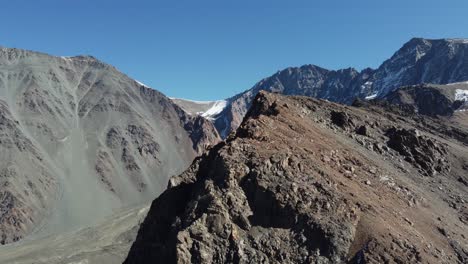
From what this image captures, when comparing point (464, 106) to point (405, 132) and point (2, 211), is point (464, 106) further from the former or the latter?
point (2, 211)

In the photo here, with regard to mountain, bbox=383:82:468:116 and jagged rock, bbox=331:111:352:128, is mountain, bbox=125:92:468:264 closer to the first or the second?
jagged rock, bbox=331:111:352:128

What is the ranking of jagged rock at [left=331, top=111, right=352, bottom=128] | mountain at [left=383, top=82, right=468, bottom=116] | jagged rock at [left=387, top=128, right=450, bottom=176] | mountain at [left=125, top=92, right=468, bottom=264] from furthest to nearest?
1. mountain at [left=383, top=82, right=468, bottom=116]
2. jagged rock at [left=331, top=111, right=352, bottom=128]
3. jagged rock at [left=387, top=128, right=450, bottom=176]
4. mountain at [left=125, top=92, right=468, bottom=264]

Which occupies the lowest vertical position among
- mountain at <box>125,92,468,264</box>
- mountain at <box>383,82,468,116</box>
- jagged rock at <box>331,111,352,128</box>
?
mountain at <box>125,92,468,264</box>

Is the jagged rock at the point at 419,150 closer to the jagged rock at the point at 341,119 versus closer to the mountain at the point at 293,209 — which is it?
the jagged rock at the point at 341,119

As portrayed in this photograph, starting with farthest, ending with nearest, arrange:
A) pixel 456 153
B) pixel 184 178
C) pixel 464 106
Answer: pixel 464 106 < pixel 456 153 < pixel 184 178

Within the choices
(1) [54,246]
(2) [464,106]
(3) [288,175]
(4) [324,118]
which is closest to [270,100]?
(4) [324,118]

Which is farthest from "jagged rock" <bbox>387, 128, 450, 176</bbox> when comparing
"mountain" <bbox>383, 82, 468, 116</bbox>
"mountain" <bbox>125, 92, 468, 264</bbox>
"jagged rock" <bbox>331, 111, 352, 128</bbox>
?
"mountain" <bbox>383, 82, 468, 116</bbox>

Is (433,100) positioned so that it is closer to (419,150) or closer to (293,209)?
(419,150)

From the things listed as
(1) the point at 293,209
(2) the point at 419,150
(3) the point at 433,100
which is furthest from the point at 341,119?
(3) the point at 433,100
